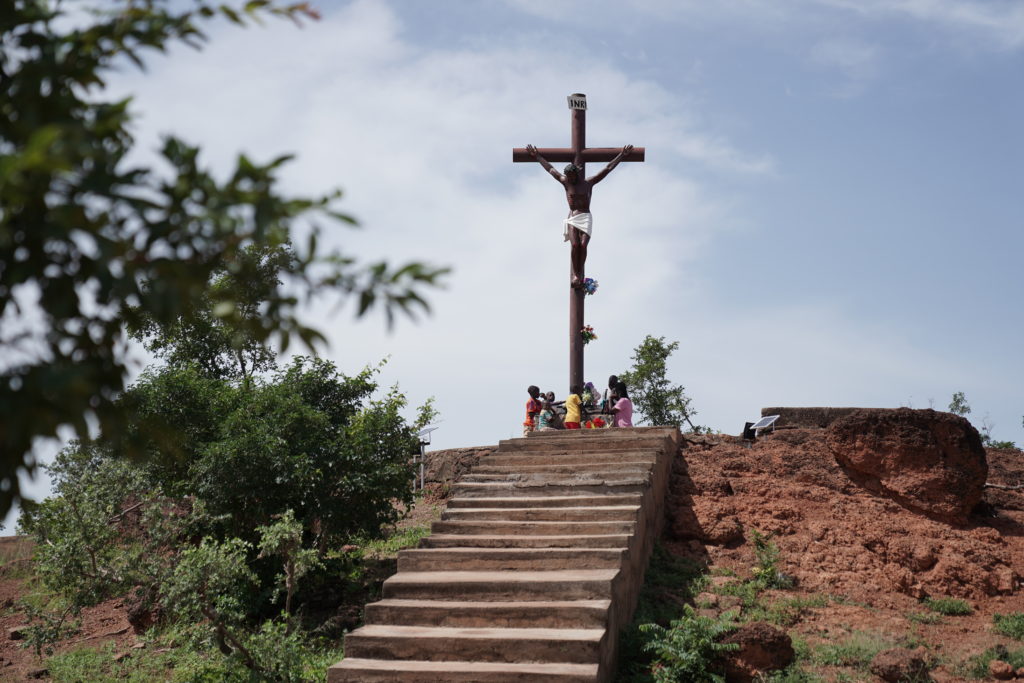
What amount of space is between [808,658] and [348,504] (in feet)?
15.7

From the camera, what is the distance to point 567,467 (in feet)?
34.4

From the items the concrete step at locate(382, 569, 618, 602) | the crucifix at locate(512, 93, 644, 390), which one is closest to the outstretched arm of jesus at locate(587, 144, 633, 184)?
the crucifix at locate(512, 93, 644, 390)

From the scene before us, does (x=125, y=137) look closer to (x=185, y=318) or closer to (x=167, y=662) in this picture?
(x=185, y=318)

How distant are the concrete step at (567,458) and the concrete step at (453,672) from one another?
3.65 m

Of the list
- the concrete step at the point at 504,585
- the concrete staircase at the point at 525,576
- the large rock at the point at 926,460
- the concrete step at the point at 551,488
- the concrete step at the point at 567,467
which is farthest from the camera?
the concrete step at the point at 567,467

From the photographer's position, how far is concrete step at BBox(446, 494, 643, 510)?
30.8ft

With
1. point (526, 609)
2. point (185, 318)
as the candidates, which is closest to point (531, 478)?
point (526, 609)

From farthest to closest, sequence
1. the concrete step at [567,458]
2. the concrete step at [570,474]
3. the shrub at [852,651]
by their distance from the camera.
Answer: the concrete step at [567,458]
the concrete step at [570,474]
the shrub at [852,651]

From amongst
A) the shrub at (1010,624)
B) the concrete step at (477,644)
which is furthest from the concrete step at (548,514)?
the shrub at (1010,624)

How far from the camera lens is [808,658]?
25.4 feet

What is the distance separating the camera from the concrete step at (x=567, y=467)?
1020 cm

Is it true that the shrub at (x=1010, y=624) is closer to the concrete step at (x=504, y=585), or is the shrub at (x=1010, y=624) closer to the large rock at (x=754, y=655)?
the large rock at (x=754, y=655)

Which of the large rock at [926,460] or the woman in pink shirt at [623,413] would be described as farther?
the woman in pink shirt at [623,413]

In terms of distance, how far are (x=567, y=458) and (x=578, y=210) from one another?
5.02 metres
